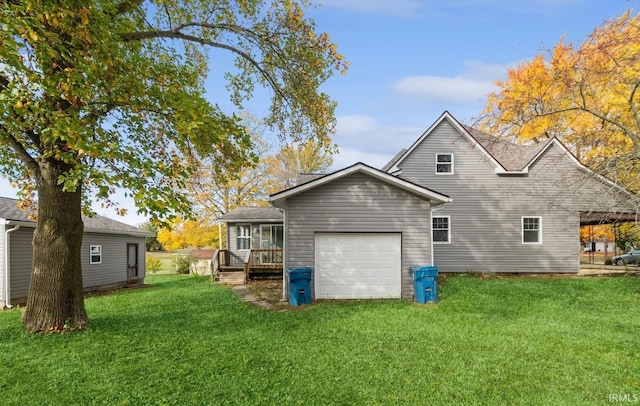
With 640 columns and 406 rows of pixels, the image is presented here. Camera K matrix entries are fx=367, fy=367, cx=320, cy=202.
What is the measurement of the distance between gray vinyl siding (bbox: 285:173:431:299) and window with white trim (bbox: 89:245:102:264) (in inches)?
435

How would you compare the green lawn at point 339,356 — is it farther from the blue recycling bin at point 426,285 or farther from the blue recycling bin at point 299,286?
the blue recycling bin at point 299,286

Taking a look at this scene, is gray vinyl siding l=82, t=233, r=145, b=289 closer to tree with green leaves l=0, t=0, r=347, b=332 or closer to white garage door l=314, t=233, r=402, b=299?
tree with green leaves l=0, t=0, r=347, b=332

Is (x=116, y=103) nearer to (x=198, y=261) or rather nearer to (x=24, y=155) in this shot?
(x=24, y=155)

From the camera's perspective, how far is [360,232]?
11336 mm

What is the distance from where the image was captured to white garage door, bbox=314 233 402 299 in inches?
444

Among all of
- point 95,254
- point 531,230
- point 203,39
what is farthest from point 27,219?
point 531,230

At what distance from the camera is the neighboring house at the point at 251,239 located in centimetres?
1898

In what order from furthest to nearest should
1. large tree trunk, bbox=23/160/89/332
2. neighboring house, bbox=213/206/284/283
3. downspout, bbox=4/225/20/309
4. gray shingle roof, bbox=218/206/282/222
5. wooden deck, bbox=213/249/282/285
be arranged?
gray shingle roof, bbox=218/206/282/222, neighboring house, bbox=213/206/284/283, wooden deck, bbox=213/249/282/285, downspout, bbox=4/225/20/309, large tree trunk, bbox=23/160/89/332

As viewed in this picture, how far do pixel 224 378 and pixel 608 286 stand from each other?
1362cm

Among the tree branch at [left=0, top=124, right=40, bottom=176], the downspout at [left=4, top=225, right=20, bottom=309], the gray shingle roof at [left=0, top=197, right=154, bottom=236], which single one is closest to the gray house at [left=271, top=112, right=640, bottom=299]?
the tree branch at [left=0, top=124, right=40, bottom=176]

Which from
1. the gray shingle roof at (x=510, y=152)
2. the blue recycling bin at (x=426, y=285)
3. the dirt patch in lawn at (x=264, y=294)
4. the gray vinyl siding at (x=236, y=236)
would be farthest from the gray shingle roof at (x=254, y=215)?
the gray shingle roof at (x=510, y=152)

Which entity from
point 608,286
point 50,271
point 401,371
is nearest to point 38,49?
point 50,271

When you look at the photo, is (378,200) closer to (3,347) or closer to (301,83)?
(301,83)

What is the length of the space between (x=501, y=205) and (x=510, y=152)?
3131 mm
